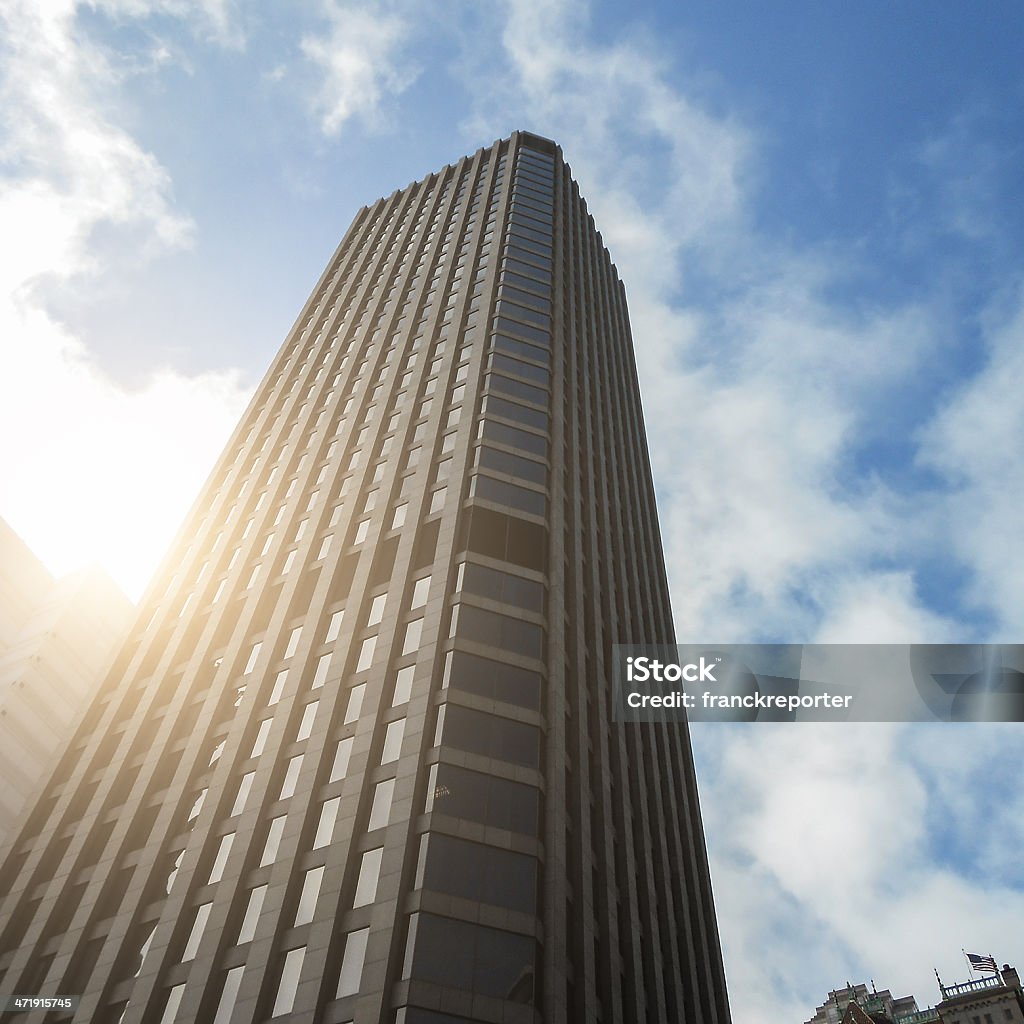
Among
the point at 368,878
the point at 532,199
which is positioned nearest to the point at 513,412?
the point at 368,878

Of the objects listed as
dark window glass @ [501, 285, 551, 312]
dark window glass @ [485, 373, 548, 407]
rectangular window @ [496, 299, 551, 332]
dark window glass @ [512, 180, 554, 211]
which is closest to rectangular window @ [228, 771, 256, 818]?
dark window glass @ [485, 373, 548, 407]

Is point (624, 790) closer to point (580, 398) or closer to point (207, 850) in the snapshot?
point (207, 850)

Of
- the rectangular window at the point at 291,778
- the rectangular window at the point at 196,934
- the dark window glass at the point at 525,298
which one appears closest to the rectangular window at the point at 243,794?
the rectangular window at the point at 291,778

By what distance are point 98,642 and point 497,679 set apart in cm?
4171

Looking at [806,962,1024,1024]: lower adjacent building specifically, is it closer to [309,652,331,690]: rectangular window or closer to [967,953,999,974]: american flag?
[967,953,999,974]: american flag

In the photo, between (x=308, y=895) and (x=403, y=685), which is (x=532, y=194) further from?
(x=308, y=895)

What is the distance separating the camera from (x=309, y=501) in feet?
167

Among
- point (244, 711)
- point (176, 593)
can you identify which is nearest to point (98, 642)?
point (176, 593)

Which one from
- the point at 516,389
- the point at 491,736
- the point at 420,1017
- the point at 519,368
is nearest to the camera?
Answer: the point at 420,1017

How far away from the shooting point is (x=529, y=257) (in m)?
66.6

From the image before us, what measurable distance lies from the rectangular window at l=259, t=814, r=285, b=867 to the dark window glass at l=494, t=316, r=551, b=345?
114 ft

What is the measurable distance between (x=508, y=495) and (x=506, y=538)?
307 cm

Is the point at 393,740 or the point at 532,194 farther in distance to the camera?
the point at 532,194

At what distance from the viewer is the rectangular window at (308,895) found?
28.6m
